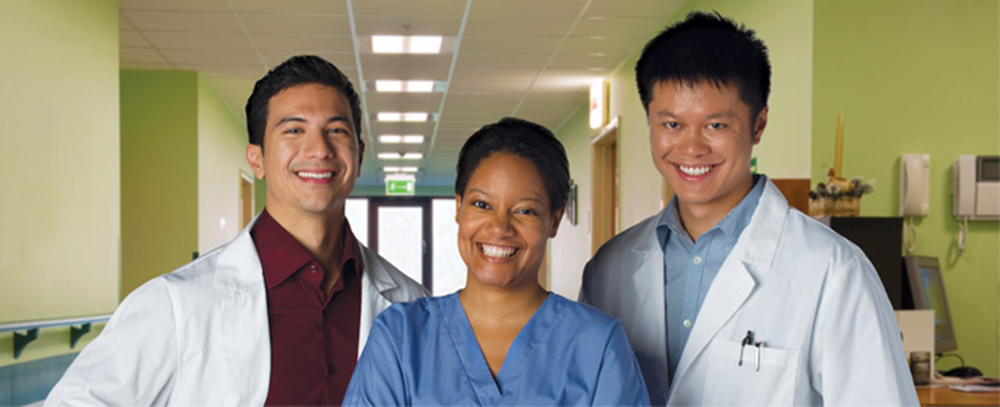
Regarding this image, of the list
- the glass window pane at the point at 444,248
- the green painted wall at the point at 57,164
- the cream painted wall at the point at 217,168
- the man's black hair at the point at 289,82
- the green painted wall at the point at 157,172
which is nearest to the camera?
the man's black hair at the point at 289,82

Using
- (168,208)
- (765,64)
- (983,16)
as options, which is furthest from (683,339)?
(168,208)

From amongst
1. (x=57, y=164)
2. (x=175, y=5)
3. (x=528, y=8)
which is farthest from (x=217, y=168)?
(x=57, y=164)

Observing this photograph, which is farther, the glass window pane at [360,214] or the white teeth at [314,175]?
the glass window pane at [360,214]

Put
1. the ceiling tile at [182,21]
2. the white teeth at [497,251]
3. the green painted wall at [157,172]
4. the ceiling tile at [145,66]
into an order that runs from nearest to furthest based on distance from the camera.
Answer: the white teeth at [497,251], the ceiling tile at [182,21], the ceiling tile at [145,66], the green painted wall at [157,172]

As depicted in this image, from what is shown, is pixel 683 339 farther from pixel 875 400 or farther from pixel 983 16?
pixel 983 16

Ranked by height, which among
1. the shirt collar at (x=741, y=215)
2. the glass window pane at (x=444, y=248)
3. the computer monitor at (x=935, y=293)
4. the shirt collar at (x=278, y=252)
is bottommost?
the glass window pane at (x=444, y=248)

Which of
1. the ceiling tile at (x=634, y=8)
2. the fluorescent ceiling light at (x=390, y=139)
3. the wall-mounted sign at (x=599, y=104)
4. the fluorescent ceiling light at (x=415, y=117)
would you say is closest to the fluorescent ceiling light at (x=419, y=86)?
the fluorescent ceiling light at (x=415, y=117)

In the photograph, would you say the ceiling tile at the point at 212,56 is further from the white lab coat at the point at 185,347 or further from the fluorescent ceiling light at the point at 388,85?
the white lab coat at the point at 185,347

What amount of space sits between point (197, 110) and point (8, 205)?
4.43 meters

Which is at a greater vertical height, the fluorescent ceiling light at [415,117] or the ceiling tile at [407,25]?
the ceiling tile at [407,25]

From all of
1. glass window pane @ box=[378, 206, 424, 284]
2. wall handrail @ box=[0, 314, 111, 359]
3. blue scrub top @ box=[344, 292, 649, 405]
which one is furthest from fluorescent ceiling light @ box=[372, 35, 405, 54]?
glass window pane @ box=[378, 206, 424, 284]

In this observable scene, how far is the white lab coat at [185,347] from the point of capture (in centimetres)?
166

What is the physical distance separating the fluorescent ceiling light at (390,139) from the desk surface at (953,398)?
370 inches

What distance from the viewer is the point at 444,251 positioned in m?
20.0
